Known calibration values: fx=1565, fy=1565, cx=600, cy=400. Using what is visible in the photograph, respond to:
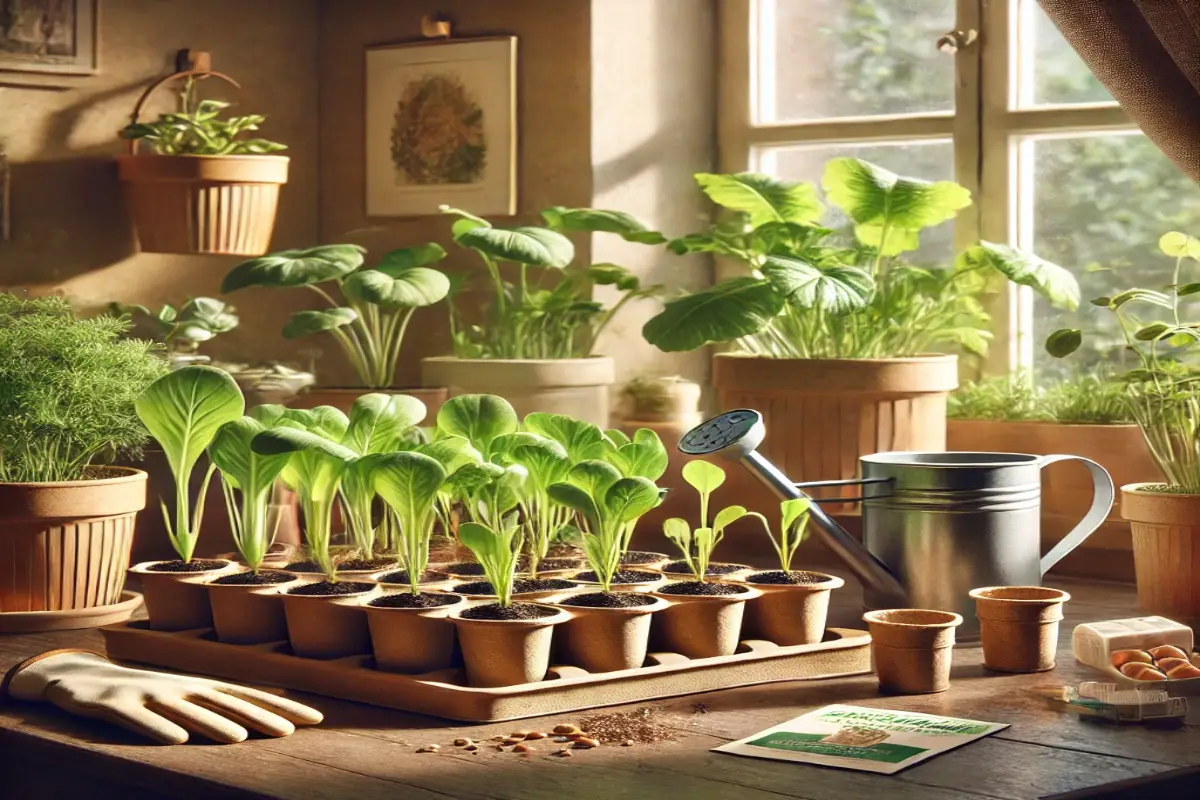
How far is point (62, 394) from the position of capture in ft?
7.30

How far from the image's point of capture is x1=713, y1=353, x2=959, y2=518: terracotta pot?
2715 millimetres

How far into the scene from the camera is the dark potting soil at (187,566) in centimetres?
205

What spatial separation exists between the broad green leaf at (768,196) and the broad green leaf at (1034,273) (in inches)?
13.4

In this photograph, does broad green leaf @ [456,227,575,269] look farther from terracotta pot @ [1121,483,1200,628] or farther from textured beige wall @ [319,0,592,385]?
terracotta pot @ [1121,483,1200,628]

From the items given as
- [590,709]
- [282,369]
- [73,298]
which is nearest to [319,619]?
[590,709]

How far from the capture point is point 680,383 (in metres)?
3.22

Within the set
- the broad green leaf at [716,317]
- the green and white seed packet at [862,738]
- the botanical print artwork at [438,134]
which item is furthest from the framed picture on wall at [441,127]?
the green and white seed packet at [862,738]

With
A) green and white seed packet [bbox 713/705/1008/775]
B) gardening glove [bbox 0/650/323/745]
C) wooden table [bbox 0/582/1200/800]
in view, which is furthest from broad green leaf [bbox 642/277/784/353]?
gardening glove [bbox 0/650/323/745]

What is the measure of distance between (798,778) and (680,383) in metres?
1.78

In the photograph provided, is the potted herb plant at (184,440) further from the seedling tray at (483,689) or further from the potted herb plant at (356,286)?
the potted herb plant at (356,286)

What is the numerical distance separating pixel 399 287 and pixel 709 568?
1010 millimetres

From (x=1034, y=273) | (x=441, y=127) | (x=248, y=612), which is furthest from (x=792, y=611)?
(x=441, y=127)

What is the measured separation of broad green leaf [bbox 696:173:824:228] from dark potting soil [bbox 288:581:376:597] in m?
1.30

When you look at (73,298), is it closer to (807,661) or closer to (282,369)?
(282,369)
